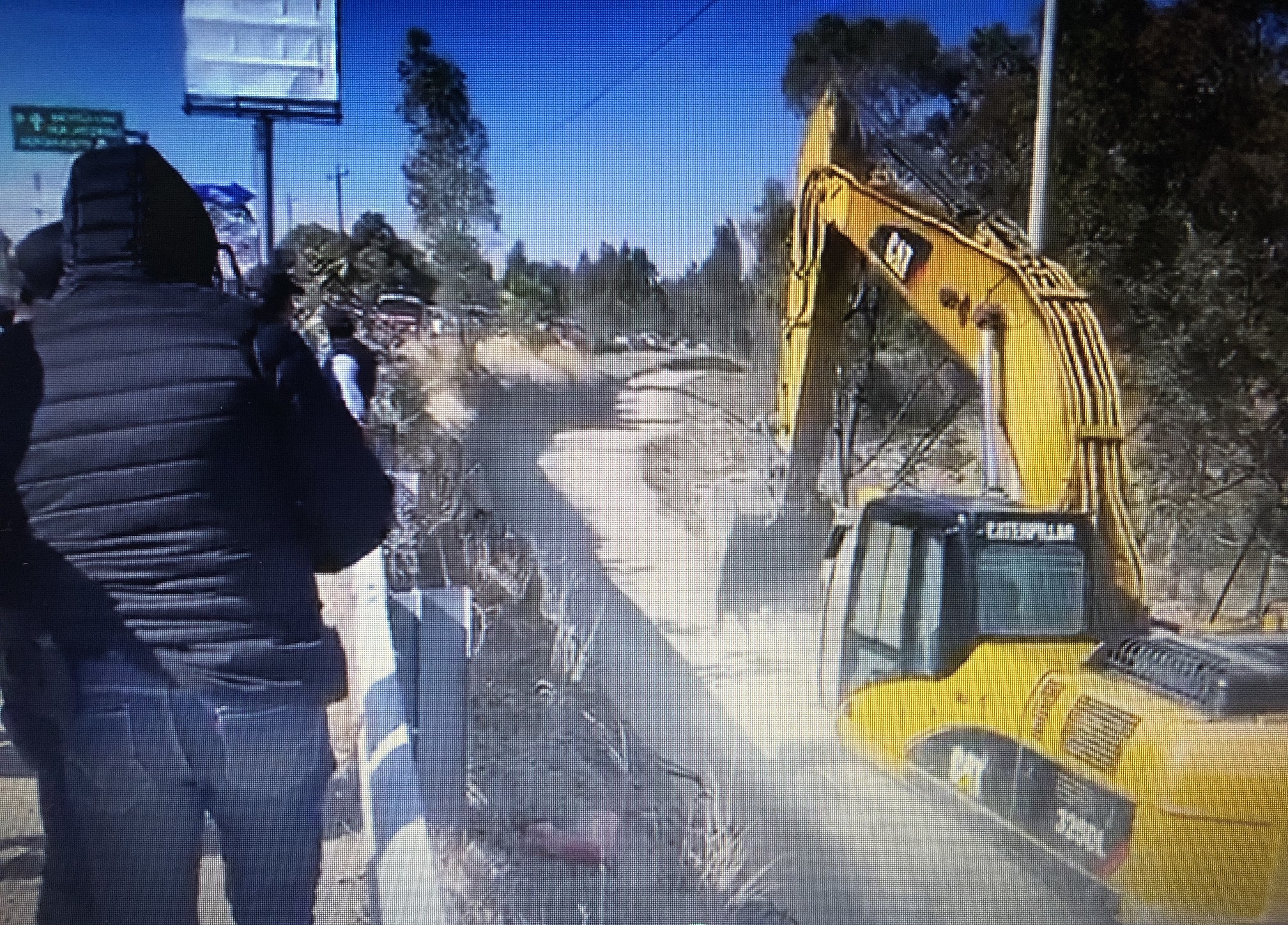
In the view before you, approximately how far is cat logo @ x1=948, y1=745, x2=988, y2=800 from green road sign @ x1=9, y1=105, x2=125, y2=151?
1193 mm

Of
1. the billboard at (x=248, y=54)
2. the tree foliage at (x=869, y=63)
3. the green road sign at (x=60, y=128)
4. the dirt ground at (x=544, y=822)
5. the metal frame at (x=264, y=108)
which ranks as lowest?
the dirt ground at (x=544, y=822)

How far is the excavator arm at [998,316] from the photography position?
1604 millimetres

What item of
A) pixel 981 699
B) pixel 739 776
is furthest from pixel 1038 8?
pixel 739 776

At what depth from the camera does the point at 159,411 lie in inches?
37.1

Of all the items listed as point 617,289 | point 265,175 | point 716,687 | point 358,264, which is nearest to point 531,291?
point 617,289

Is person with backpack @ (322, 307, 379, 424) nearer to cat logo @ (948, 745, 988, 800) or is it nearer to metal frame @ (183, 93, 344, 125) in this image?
metal frame @ (183, 93, 344, 125)

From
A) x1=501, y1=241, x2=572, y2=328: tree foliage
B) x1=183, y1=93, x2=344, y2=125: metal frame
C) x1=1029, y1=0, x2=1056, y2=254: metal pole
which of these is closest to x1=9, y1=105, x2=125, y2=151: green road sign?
x1=183, y1=93, x2=344, y2=125: metal frame

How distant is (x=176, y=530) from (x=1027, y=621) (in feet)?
3.43

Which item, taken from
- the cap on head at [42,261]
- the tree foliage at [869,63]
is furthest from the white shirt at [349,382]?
the tree foliage at [869,63]

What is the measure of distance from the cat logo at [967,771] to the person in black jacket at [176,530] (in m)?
0.82

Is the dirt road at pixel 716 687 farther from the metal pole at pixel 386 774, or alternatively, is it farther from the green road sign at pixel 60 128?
the green road sign at pixel 60 128

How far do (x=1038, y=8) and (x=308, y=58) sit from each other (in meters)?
0.86

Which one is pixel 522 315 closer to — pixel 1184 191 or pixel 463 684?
pixel 463 684

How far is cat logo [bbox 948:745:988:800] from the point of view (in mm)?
1481
